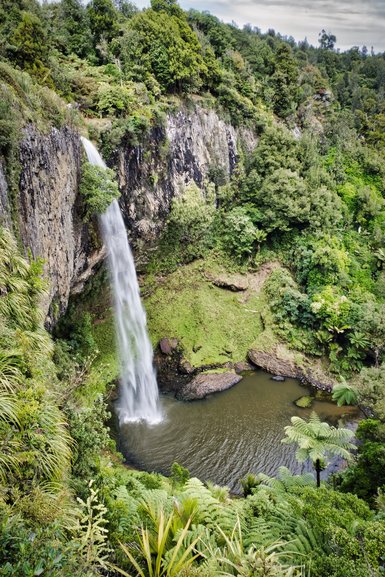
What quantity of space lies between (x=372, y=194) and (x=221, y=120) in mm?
12101

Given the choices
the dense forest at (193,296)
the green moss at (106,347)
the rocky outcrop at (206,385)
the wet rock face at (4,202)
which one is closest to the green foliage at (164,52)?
the dense forest at (193,296)

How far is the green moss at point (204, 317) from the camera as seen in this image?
867 inches

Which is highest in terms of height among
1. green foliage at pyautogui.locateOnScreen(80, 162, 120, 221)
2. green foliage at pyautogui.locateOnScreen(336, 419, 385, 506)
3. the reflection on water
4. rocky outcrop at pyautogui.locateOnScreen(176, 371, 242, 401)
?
green foliage at pyautogui.locateOnScreen(80, 162, 120, 221)

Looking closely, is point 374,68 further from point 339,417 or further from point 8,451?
point 8,451

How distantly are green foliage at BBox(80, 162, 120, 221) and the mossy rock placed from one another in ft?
41.5

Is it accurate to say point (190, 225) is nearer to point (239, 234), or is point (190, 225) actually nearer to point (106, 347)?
point (239, 234)

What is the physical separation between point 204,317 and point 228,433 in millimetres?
7880

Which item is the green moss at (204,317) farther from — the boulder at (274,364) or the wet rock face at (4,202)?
the wet rock face at (4,202)

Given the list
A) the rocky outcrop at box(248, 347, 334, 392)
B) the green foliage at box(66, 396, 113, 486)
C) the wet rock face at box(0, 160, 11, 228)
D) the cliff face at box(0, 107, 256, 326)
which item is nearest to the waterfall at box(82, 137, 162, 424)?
the cliff face at box(0, 107, 256, 326)

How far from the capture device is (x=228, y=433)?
16562 mm

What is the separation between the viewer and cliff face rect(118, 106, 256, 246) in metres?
20.3

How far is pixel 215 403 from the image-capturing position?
18.8m

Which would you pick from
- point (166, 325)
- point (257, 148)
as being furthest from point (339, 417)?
point (257, 148)

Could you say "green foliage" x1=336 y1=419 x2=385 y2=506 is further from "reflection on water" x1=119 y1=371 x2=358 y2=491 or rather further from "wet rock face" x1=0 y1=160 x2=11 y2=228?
"wet rock face" x1=0 y1=160 x2=11 y2=228
